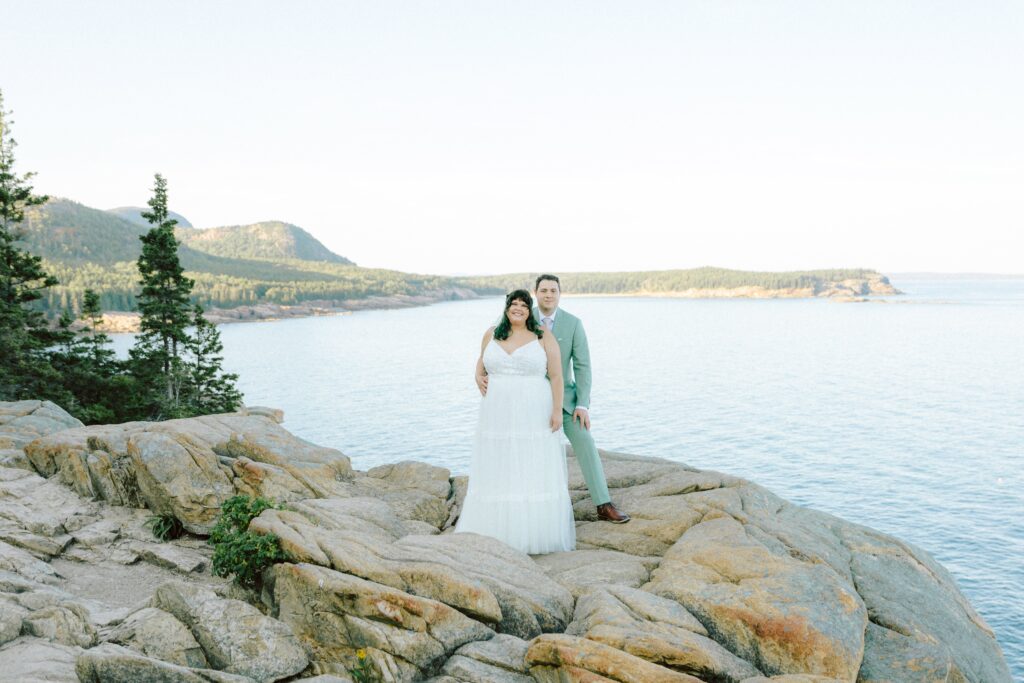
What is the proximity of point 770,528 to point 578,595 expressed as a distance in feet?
12.0

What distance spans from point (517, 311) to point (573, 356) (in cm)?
154

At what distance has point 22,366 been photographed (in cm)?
3909

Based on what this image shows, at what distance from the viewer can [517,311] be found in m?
10.8

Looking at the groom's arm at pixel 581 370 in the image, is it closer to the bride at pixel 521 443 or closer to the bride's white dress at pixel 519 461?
the bride at pixel 521 443

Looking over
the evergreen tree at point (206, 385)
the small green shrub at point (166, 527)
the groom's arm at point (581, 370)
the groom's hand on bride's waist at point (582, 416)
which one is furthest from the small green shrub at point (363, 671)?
the evergreen tree at point (206, 385)

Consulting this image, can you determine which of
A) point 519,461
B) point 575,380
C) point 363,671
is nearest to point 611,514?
point 519,461

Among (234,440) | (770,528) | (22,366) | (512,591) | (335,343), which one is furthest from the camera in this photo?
(335,343)

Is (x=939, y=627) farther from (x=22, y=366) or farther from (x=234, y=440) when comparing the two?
(x=22, y=366)

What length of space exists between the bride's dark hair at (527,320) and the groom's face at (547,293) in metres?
0.29

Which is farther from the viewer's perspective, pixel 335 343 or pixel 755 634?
pixel 335 343

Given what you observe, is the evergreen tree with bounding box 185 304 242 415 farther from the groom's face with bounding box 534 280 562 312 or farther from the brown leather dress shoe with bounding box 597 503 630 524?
the groom's face with bounding box 534 280 562 312

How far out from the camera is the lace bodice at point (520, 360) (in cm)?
1092

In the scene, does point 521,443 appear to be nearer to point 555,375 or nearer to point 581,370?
point 555,375

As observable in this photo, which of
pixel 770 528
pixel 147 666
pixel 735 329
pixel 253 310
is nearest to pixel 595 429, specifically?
pixel 770 528
